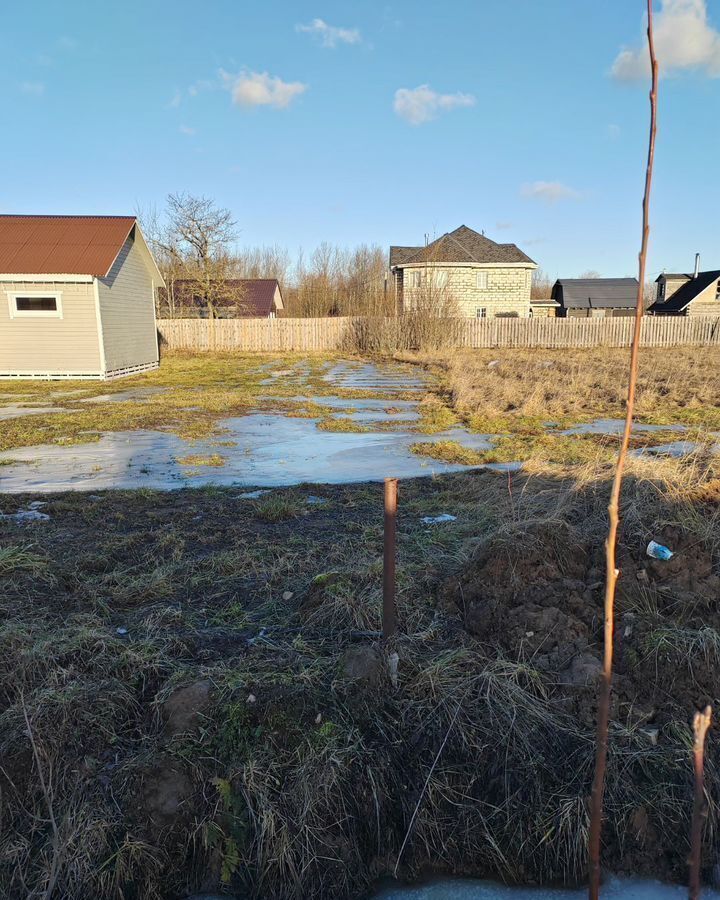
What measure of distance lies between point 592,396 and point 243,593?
36.8ft

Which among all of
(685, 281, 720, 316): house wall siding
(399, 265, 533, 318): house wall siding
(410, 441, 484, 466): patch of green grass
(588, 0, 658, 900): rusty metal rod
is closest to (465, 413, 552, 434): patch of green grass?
(410, 441, 484, 466): patch of green grass

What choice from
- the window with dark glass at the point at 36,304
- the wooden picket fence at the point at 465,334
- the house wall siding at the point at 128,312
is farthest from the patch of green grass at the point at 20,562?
the wooden picket fence at the point at 465,334

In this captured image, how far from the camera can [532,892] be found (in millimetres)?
2184

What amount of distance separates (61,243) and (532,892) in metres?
19.1

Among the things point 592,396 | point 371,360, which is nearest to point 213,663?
point 592,396

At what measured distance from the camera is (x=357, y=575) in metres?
3.59

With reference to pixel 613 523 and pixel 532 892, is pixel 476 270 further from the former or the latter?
pixel 613 523

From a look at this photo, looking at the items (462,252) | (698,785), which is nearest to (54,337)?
(698,785)

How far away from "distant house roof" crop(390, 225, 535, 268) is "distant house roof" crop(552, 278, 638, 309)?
12.6m

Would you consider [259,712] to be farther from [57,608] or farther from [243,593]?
[57,608]

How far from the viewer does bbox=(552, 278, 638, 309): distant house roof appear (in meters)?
49.6

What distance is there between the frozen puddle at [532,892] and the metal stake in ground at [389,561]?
0.99 meters

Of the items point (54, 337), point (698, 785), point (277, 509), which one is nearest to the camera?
point (698, 785)

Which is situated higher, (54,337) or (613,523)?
(54,337)
